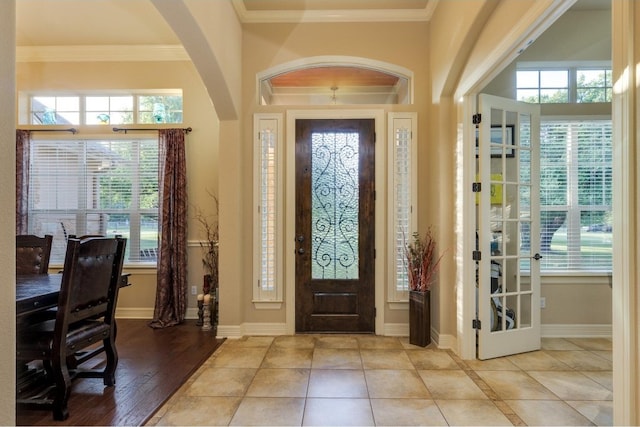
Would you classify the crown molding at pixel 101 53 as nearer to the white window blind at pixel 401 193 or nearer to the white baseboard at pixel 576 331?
the white window blind at pixel 401 193

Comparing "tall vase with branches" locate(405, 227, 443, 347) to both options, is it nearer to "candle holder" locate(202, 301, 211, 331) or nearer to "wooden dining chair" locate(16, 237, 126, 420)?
"candle holder" locate(202, 301, 211, 331)

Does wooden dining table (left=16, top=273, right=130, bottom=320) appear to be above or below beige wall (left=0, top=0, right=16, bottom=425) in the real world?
below

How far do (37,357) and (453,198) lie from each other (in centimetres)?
355

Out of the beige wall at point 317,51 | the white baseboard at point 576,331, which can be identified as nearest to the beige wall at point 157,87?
the beige wall at point 317,51

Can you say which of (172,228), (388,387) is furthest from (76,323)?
(388,387)

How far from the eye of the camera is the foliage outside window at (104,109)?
15.1 feet

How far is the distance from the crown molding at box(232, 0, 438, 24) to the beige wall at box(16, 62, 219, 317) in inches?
47.2

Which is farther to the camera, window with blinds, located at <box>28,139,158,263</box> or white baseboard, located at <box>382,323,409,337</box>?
window with blinds, located at <box>28,139,158,263</box>

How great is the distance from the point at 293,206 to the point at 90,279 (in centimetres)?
205

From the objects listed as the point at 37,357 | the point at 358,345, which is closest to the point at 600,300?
the point at 358,345

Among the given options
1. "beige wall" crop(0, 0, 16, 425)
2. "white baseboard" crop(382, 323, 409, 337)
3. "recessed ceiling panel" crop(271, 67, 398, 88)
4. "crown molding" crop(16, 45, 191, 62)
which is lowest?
"white baseboard" crop(382, 323, 409, 337)

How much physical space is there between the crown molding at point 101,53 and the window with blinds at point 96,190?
3.52ft

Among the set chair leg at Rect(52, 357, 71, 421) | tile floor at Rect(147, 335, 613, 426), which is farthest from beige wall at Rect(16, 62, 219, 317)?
chair leg at Rect(52, 357, 71, 421)

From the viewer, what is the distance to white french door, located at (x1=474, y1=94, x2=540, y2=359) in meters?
3.13
